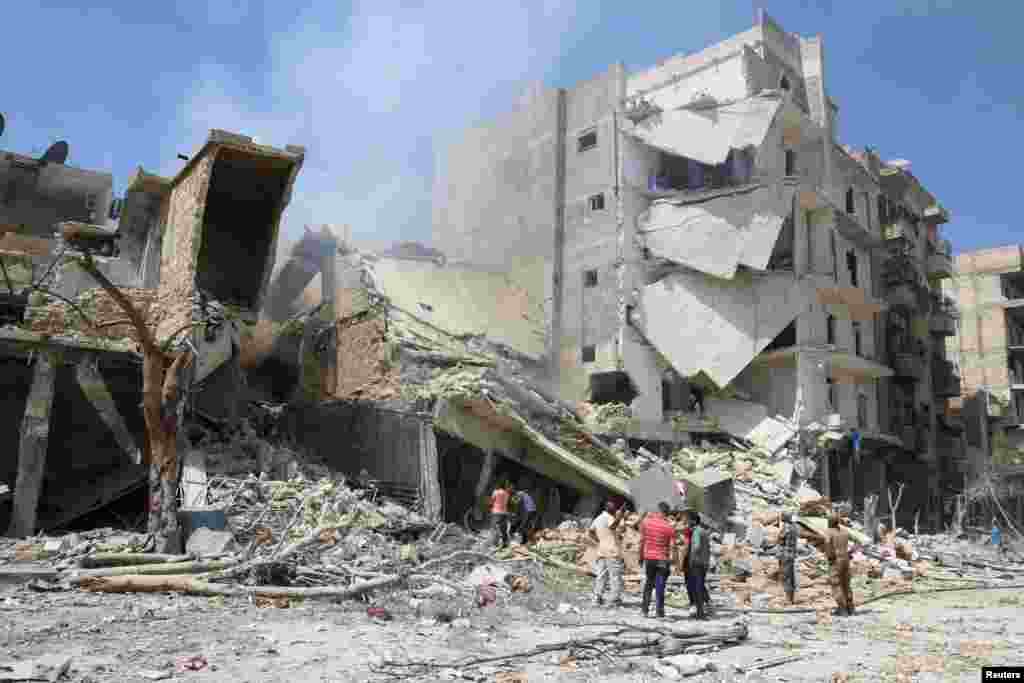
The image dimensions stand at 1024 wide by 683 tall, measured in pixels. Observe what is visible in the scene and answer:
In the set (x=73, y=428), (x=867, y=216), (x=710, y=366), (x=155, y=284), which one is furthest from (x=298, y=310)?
(x=867, y=216)

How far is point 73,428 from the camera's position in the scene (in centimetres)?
1759

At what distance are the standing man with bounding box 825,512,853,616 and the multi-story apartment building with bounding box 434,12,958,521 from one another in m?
15.8

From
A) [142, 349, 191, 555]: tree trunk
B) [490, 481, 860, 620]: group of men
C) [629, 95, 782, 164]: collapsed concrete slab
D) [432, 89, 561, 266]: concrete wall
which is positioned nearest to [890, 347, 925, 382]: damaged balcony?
[629, 95, 782, 164]: collapsed concrete slab

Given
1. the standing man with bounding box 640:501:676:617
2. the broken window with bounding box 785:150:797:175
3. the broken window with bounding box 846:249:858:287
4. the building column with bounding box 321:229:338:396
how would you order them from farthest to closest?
the broken window with bounding box 846:249:858:287 < the broken window with bounding box 785:150:797:175 < the building column with bounding box 321:229:338:396 < the standing man with bounding box 640:501:676:617

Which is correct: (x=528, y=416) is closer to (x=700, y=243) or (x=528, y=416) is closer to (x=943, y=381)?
(x=700, y=243)

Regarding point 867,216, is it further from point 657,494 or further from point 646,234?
point 657,494

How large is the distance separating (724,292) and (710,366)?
2535mm

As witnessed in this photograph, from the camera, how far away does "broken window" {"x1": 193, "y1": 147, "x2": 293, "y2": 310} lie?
18.0m

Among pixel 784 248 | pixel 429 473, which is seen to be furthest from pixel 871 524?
pixel 429 473

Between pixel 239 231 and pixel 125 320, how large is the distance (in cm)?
413

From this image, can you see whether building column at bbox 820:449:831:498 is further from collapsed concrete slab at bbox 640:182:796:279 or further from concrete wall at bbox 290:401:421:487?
concrete wall at bbox 290:401:421:487

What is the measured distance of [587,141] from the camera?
31391 millimetres

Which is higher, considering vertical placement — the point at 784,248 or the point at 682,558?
the point at 784,248

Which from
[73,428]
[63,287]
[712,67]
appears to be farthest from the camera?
[712,67]
